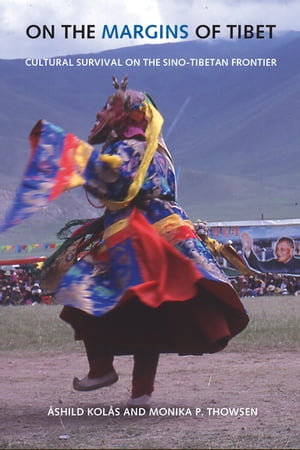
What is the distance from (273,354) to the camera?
31.1ft

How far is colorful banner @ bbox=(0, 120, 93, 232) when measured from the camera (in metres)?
5.80

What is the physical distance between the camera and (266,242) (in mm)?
24203

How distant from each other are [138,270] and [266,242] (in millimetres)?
18373

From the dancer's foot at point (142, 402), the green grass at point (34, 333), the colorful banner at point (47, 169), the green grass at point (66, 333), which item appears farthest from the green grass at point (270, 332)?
the colorful banner at point (47, 169)

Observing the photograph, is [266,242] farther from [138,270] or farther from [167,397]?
[138,270]

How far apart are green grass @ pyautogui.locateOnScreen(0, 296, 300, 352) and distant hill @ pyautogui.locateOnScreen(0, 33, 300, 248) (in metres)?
34.6

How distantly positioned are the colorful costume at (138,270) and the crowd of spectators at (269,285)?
604 inches

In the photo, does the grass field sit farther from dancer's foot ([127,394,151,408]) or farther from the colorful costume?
the colorful costume

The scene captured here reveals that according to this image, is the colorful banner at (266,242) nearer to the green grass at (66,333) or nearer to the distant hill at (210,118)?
the green grass at (66,333)

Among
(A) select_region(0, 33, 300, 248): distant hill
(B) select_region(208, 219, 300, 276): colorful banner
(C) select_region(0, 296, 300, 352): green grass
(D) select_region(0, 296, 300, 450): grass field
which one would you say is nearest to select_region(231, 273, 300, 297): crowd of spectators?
(B) select_region(208, 219, 300, 276): colorful banner

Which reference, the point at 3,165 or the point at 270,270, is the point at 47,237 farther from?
the point at 270,270

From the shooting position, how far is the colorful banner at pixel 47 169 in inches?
229

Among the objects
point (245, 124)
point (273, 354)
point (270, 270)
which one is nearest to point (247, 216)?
point (245, 124)

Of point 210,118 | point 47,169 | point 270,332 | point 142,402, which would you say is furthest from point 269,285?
point 210,118
